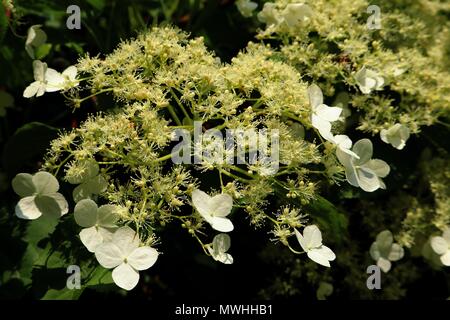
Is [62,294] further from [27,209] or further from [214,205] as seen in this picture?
[214,205]

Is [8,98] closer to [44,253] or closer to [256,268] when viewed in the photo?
[44,253]

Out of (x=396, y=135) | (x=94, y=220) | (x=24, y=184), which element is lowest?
(x=396, y=135)

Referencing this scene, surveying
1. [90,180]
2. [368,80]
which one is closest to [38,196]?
[90,180]

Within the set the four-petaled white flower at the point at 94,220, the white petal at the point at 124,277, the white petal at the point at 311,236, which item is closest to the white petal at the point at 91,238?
the four-petaled white flower at the point at 94,220

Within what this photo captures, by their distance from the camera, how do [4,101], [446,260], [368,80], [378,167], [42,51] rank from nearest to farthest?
[378,167], [368,80], [446,260], [42,51], [4,101]

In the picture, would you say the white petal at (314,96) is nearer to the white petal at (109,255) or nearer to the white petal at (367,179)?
the white petal at (367,179)

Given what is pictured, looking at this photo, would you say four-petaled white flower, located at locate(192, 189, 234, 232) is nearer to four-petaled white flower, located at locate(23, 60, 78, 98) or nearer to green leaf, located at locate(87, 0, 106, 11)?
four-petaled white flower, located at locate(23, 60, 78, 98)
